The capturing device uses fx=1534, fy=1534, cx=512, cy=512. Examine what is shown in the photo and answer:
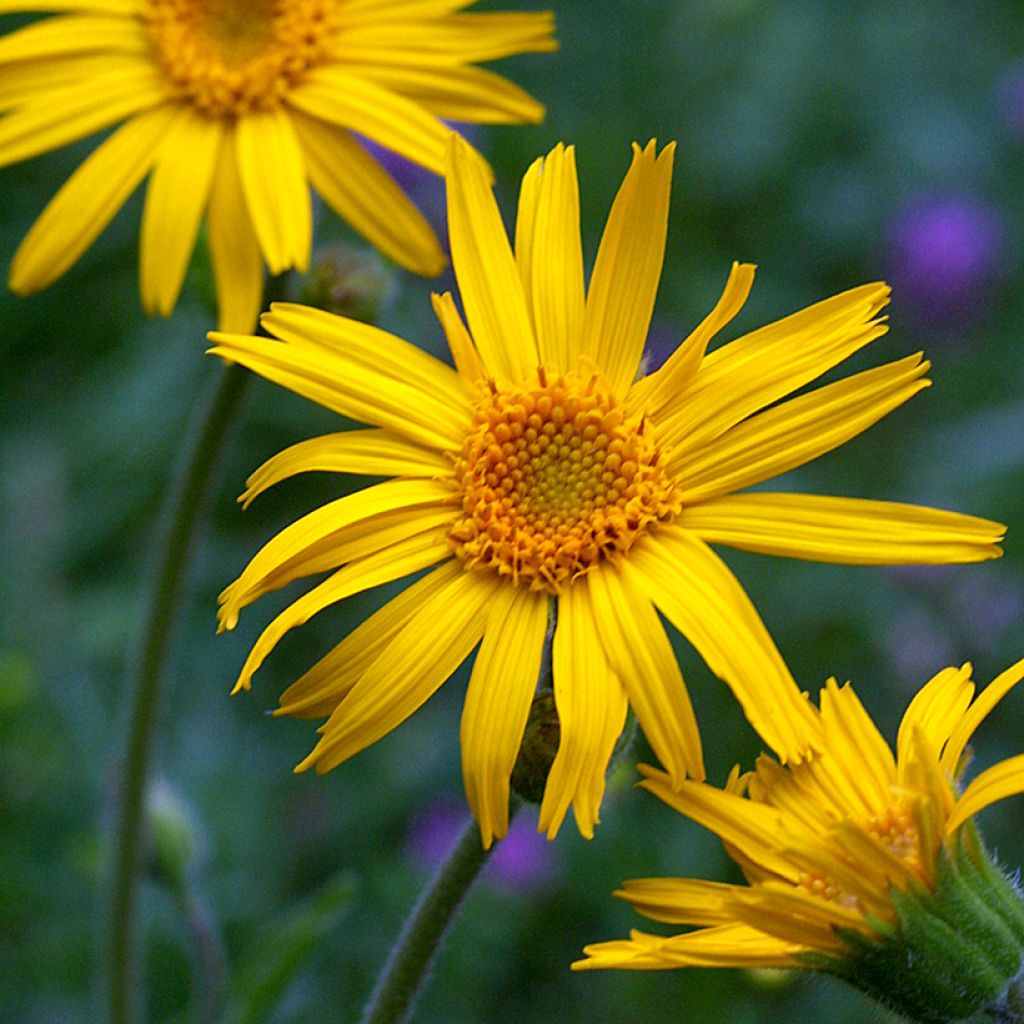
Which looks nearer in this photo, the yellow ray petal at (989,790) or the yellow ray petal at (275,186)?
the yellow ray petal at (989,790)

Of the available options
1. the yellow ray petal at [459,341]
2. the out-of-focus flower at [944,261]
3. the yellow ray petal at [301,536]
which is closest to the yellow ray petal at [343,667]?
the yellow ray petal at [301,536]

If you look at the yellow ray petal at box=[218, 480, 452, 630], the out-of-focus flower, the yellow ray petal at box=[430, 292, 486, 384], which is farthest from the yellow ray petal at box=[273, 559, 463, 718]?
the out-of-focus flower

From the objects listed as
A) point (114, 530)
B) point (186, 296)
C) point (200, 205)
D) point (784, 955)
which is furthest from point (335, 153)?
point (114, 530)

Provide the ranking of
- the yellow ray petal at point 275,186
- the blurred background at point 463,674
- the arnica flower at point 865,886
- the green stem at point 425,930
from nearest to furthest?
the arnica flower at point 865,886 → the green stem at point 425,930 → the yellow ray petal at point 275,186 → the blurred background at point 463,674

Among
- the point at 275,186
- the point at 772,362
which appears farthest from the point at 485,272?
the point at 275,186

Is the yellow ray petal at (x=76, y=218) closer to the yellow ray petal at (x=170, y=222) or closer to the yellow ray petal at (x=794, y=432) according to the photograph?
the yellow ray petal at (x=170, y=222)

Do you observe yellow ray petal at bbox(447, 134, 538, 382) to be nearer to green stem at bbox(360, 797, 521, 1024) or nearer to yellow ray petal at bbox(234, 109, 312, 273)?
yellow ray petal at bbox(234, 109, 312, 273)

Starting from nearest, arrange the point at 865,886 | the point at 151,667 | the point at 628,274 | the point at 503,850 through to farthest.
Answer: the point at 865,886 < the point at 628,274 < the point at 151,667 < the point at 503,850

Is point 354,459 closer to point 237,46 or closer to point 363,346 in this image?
point 363,346
